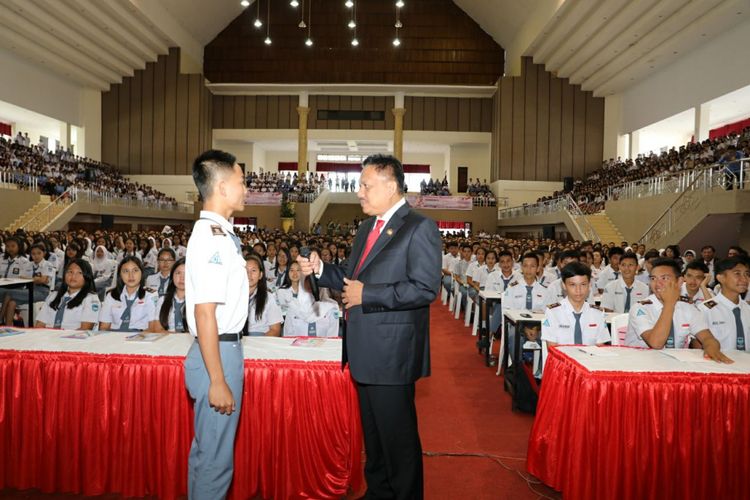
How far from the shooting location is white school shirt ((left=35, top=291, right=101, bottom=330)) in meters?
3.70

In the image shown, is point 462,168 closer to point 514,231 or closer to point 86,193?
point 514,231

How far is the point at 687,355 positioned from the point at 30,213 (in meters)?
17.7

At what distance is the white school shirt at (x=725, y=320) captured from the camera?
3227 millimetres

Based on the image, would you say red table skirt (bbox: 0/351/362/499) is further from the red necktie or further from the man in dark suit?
the red necktie

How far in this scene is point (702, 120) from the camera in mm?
17688

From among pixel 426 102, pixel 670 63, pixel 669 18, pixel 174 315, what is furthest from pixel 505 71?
pixel 174 315

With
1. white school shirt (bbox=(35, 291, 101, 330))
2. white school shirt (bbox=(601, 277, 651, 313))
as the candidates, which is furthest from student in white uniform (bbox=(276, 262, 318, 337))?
white school shirt (bbox=(601, 277, 651, 313))

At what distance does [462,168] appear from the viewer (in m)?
30.6

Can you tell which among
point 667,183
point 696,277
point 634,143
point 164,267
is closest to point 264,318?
point 164,267

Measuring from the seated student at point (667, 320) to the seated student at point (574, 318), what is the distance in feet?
0.79

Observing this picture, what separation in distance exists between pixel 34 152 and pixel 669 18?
23120 millimetres

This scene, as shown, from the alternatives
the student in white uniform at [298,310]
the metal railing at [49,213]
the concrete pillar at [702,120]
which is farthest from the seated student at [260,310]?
the concrete pillar at [702,120]

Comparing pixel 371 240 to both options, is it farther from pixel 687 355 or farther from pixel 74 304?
pixel 74 304

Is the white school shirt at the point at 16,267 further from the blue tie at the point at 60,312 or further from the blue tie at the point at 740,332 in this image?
the blue tie at the point at 740,332
